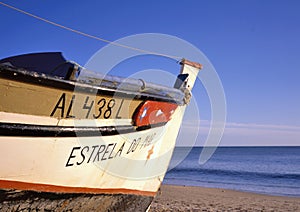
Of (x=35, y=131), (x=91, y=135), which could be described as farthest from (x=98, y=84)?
(x=35, y=131)

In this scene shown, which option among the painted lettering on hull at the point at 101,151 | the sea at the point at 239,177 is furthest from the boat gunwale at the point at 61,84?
the sea at the point at 239,177

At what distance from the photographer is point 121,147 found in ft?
9.84

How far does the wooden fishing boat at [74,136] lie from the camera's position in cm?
205

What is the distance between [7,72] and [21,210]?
123 centimetres

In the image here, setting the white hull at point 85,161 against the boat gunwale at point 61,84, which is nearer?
the boat gunwale at point 61,84

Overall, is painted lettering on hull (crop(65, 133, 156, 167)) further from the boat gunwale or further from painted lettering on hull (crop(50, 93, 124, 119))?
the boat gunwale

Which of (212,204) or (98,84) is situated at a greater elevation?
(98,84)

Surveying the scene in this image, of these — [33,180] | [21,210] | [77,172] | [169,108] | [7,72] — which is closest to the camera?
[7,72]

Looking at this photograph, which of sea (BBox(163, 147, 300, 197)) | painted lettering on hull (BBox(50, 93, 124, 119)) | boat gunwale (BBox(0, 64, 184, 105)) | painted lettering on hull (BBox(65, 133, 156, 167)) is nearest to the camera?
boat gunwale (BBox(0, 64, 184, 105))

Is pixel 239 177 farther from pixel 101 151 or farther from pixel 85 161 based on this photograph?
pixel 85 161

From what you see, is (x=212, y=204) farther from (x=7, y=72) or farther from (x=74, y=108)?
(x=7, y=72)

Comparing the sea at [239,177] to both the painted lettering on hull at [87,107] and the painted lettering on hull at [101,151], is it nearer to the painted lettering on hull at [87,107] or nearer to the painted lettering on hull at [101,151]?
the painted lettering on hull at [101,151]

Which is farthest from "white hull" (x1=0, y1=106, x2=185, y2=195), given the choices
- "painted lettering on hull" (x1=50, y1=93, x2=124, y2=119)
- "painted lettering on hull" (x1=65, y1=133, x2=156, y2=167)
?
"painted lettering on hull" (x1=50, y1=93, x2=124, y2=119)

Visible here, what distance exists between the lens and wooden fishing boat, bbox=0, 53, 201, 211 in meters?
2.05
